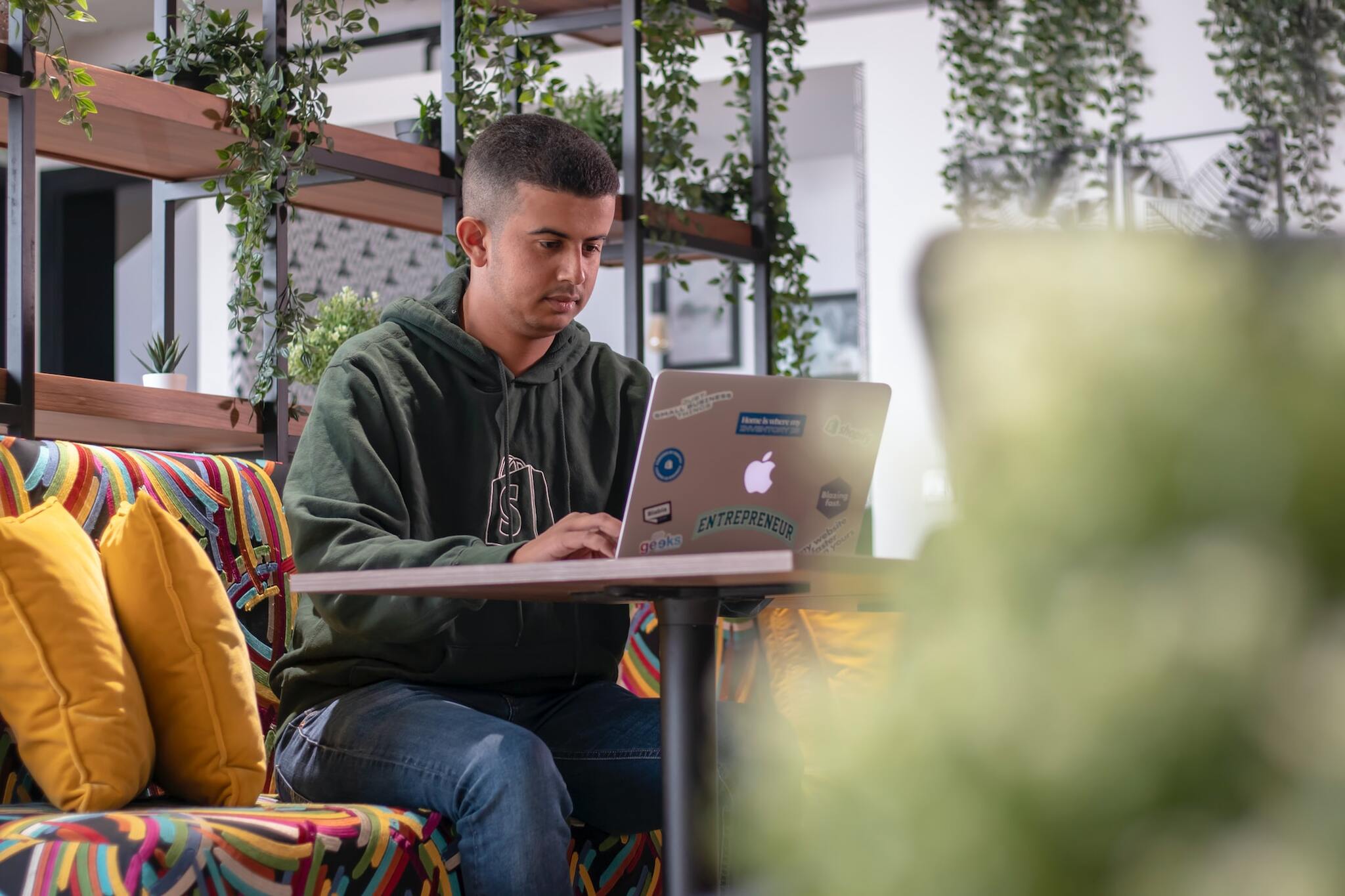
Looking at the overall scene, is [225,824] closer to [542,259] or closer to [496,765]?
[496,765]

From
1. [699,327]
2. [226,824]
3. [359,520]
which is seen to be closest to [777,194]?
[359,520]

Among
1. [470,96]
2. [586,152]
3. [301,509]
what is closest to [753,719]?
[301,509]

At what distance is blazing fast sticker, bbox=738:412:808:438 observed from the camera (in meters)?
1.41

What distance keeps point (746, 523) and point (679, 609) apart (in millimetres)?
118

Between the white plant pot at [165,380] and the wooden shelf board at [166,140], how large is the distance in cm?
41

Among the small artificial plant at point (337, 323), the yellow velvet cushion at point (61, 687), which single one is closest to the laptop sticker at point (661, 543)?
the yellow velvet cushion at point (61, 687)

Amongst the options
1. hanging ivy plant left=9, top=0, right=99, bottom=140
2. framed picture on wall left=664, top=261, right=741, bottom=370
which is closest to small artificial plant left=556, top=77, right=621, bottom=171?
hanging ivy plant left=9, top=0, right=99, bottom=140

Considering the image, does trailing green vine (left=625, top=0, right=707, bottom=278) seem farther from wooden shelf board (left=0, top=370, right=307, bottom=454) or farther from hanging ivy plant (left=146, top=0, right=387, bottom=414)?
wooden shelf board (left=0, top=370, right=307, bottom=454)

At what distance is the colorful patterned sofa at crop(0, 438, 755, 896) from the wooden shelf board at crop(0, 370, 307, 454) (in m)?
0.52

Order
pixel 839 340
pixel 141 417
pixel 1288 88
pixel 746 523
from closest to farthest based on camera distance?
pixel 746 523, pixel 141 417, pixel 1288 88, pixel 839 340

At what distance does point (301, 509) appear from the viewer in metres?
1.68

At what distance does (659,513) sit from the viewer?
1.39m

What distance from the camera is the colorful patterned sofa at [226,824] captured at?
52.2 inches

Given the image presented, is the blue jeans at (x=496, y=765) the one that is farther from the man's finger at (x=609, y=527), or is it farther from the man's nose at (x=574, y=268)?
the man's nose at (x=574, y=268)
